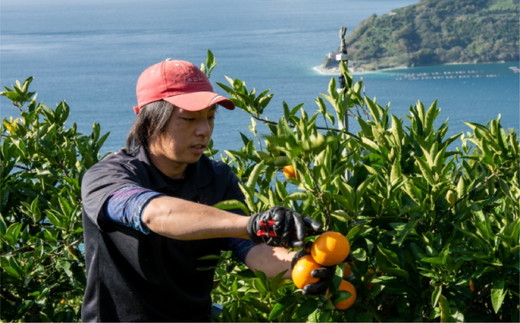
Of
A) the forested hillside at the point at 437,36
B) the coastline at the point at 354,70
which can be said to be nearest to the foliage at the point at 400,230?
the coastline at the point at 354,70

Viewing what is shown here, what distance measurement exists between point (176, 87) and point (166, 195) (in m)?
0.31

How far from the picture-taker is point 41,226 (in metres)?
2.71

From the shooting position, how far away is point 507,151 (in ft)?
7.14

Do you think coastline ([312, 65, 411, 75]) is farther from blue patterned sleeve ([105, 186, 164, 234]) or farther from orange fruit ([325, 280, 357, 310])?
blue patterned sleeve ([105, 186, 164, 234])

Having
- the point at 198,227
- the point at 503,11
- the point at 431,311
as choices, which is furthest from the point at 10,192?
the point at 503,11

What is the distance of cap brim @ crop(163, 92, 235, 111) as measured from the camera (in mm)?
1833

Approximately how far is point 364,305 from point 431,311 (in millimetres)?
164

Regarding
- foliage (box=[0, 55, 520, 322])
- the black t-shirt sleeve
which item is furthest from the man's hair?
foliage (box=[0, 55, 520, 322])

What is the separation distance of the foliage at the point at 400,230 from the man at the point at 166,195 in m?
0.11

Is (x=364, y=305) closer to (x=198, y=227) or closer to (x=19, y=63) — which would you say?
(x=198, y=227)

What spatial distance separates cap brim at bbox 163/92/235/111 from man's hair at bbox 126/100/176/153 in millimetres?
30

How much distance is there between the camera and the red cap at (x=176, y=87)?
1.88 metres

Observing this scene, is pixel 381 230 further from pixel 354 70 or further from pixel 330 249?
pixel 354 70

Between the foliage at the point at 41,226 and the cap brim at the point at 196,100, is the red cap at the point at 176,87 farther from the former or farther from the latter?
the foliage at the point at 41,226
